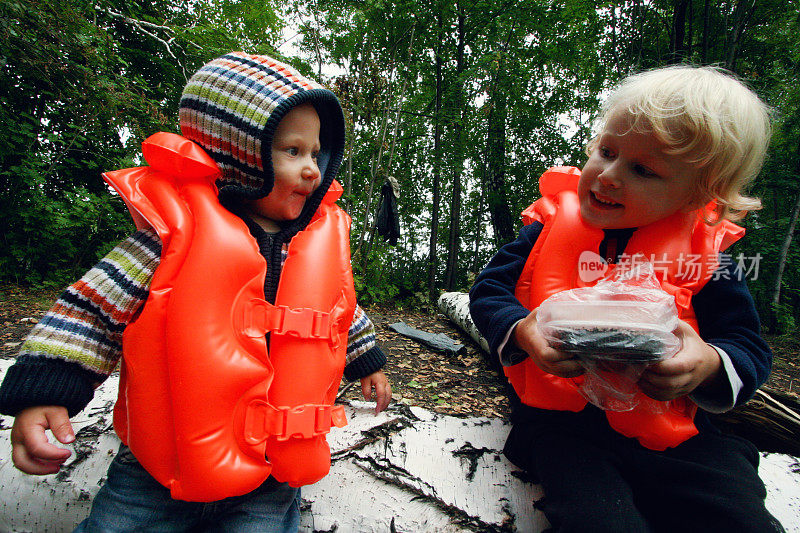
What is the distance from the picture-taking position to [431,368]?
2.95 m

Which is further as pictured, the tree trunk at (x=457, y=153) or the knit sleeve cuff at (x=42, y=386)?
the tree trunk at (x=457, y=153)

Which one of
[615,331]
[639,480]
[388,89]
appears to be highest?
[388,89]

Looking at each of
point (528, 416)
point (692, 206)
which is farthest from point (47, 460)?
point (692, 206)

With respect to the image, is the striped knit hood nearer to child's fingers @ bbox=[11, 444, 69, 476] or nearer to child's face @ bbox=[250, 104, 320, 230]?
child's face @ bbox=[250, 104, 320, 230]

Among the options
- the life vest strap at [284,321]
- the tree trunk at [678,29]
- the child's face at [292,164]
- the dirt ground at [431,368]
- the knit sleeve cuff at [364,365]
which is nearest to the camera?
the life vest strap at [284,321]

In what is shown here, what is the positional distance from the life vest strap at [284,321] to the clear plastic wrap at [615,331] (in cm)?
64

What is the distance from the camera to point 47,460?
91cm

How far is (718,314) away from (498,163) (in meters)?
7.47

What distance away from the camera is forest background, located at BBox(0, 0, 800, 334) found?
15.3 feet

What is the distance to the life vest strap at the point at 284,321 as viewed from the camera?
3.55 ft

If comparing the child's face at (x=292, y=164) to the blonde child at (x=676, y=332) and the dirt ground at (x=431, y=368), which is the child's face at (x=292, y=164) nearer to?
the blonde child at (x=676, y=332)

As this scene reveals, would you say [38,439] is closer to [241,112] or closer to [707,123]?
[241,112]

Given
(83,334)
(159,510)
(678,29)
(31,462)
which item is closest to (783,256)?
(678,29)

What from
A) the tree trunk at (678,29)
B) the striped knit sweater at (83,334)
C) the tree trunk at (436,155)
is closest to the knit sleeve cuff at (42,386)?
the striped knit sweater at (83,334)
